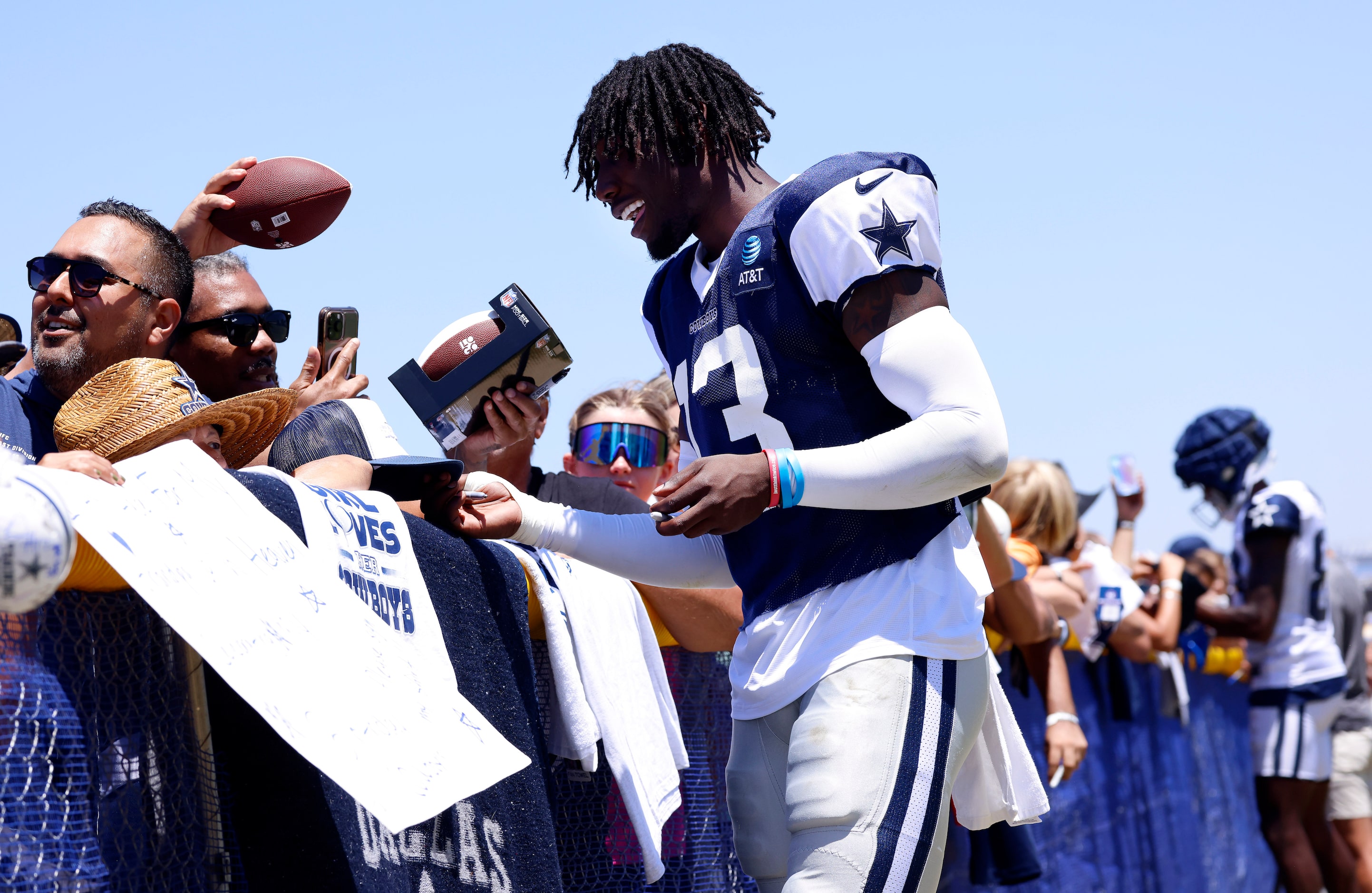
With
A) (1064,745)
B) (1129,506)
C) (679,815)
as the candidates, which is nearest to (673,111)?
(679,815)

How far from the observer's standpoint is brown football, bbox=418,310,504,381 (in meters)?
3.19

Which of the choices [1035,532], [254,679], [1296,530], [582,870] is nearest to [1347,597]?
[1296,530]

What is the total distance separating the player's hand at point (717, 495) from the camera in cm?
194

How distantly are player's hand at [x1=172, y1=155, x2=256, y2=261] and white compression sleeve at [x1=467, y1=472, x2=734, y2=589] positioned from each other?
1.79 meters

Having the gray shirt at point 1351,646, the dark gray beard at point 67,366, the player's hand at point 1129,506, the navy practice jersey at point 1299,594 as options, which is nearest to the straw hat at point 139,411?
the dark gray beard at point 67,366

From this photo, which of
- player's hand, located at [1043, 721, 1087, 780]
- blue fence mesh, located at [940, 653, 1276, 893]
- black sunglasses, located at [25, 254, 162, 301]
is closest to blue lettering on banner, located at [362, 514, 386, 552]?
black sunglasses, located at [25, 254, 162, 301]

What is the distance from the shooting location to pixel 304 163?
3.99m

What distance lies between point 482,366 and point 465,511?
76cm

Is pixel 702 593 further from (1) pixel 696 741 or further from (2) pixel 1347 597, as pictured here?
(2) pixel 1347 597

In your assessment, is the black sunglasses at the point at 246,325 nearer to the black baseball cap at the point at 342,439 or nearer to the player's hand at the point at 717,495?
the black baseball cap at the point at 342,439

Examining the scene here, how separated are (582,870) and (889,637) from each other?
1.14m

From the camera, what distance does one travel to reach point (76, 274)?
3.27 metres

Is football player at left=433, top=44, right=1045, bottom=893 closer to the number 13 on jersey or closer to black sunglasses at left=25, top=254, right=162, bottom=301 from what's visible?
the number 13 on jersey

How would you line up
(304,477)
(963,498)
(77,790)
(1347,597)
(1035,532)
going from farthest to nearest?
(1347,597)
(1035,532)
(304,477)
(963,498)
(77,790)
